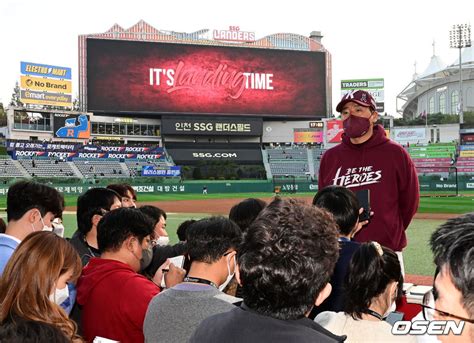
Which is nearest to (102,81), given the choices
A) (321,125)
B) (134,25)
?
(134,25)

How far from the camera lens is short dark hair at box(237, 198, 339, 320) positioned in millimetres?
1669

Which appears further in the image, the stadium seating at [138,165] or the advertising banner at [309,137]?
the advertising banner at [309,137]

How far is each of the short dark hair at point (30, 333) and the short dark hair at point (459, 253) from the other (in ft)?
4.26

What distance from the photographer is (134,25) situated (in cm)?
6456

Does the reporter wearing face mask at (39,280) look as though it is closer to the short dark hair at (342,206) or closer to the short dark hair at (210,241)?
the short dark hair at (210,241)

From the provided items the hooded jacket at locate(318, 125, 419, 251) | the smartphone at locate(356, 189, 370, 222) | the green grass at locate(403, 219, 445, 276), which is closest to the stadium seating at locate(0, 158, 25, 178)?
Result: the green grass at locate(403, 219, 445, 276)

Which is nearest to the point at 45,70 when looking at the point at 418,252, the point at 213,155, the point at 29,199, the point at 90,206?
the point at 213,155

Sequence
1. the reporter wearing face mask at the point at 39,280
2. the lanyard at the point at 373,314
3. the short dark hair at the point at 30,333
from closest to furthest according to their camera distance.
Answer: the short dark hair at the point at 30,333
the reporter wearing face mask at the point at 39,280
the lanyard at the point at 373,314

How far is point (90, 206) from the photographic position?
4.78 m

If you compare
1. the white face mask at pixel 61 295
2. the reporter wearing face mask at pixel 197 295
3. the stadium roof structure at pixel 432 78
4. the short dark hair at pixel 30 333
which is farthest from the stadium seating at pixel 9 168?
the stadium roof structure at pixel 432 78

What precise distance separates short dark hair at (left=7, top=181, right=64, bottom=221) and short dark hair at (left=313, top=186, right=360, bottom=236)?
7.80 feet

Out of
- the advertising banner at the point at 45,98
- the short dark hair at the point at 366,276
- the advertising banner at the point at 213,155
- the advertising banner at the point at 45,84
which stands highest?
the advertising banner at the point at 45,84

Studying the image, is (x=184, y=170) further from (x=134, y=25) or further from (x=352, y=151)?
(x=352, y=151)

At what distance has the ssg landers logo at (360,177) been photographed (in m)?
4.25
